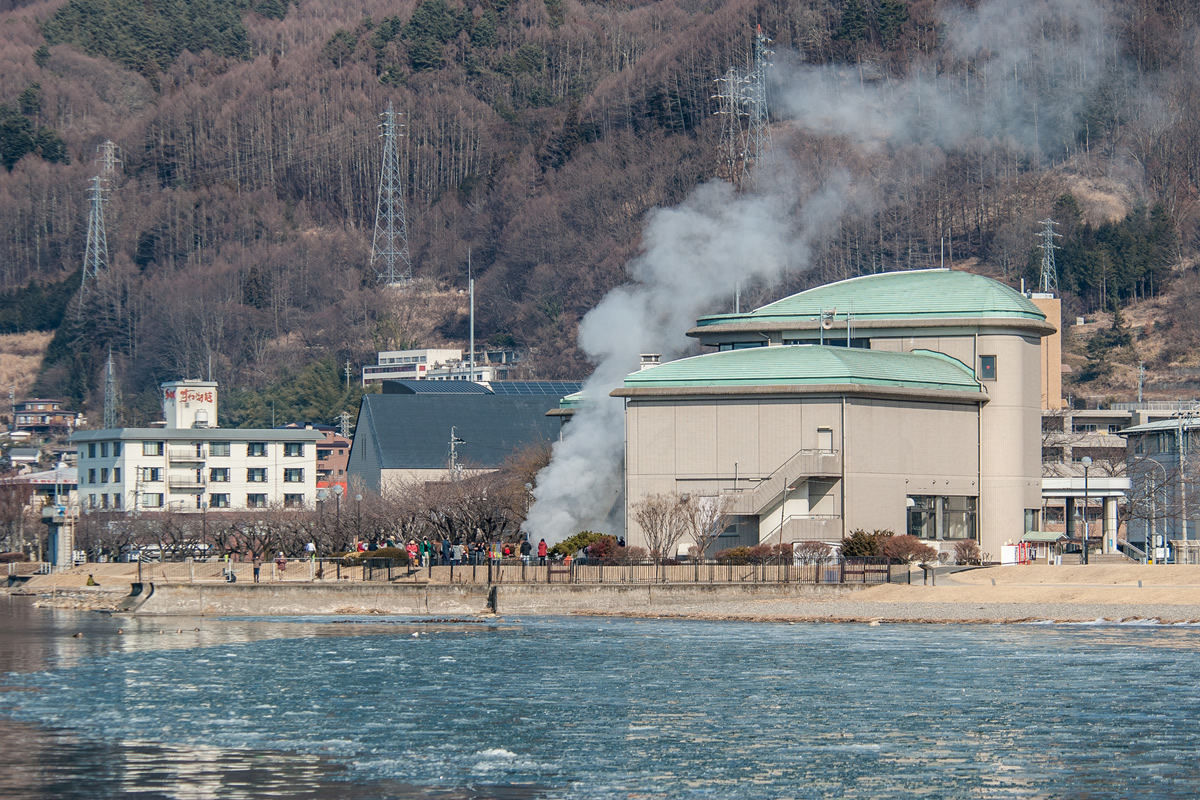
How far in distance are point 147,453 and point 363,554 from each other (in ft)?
193

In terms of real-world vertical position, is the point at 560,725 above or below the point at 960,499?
below

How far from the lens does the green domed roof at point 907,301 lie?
314ft

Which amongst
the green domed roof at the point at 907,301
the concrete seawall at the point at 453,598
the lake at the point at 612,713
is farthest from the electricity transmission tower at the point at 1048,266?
the lake at the point at 612,713

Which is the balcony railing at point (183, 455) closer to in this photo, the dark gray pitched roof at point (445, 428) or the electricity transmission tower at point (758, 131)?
the dark gray pitched roof at point (445, 428)

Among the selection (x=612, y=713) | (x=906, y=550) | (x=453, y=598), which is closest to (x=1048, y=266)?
(x=906, y=550)

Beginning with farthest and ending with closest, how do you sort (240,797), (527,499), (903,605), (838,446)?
(527,499) → (838,446) → (903,605) → (240,797)

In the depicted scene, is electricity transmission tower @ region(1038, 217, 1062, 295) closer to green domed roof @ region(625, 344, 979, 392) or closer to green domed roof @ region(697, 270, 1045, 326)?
green domed roof @ region(697, 270, 1045, 326)

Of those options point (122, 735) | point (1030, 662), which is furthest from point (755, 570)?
point (122, 735)

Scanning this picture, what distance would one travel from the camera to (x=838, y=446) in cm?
8669

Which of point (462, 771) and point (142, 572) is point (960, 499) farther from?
point (462, 771)

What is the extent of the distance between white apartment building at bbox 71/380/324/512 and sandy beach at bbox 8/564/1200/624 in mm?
65911

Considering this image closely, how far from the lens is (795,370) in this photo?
3442 inches

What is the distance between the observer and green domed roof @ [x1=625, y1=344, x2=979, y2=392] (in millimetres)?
87188

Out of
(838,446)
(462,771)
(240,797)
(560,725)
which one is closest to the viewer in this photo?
(240,797)
